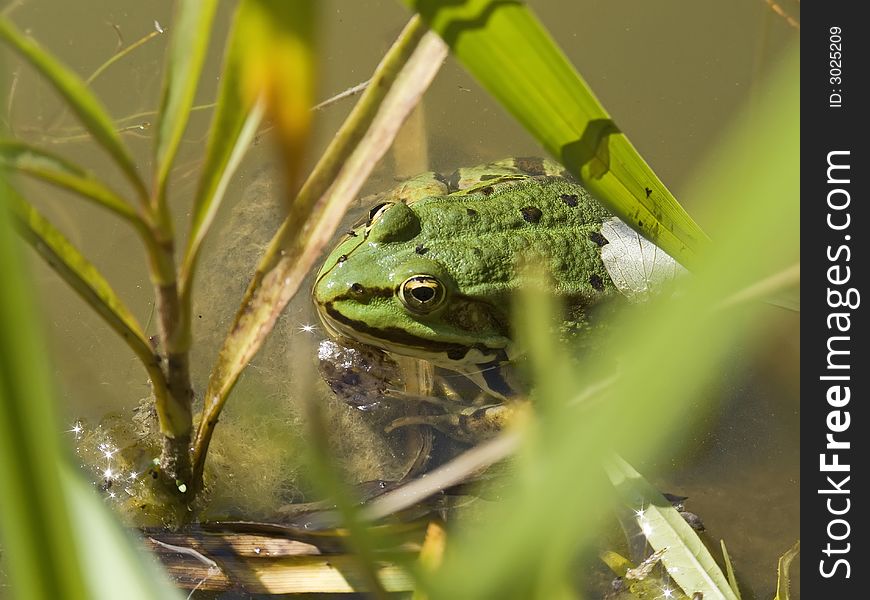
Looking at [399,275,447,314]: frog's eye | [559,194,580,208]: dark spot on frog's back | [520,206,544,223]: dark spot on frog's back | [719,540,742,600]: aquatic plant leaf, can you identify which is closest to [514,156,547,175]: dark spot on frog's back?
[559,194,580,208]: dark spot on frog's back

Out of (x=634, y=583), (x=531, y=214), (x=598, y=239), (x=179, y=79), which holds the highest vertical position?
(x=179, y=79)

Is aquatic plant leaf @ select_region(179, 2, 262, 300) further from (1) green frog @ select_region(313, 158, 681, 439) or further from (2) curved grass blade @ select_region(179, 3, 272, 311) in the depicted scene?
(1) green frog @ select_region(313, 158, 681, 439)

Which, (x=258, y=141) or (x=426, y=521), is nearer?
(x=426, y=521)

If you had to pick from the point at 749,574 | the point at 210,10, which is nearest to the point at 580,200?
the point at 749,574

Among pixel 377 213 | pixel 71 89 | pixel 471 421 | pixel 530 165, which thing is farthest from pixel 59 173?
pixel 530 165

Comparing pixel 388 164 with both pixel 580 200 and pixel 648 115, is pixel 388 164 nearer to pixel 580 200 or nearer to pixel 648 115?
pixel 580 200

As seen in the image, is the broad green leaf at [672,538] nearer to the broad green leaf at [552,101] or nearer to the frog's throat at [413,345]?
the frog's throat at [413,345]

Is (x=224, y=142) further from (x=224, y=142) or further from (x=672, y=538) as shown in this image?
(x=672, y=538)

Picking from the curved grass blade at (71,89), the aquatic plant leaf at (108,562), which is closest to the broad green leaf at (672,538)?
the aquatic plant leaf at (108,562)
